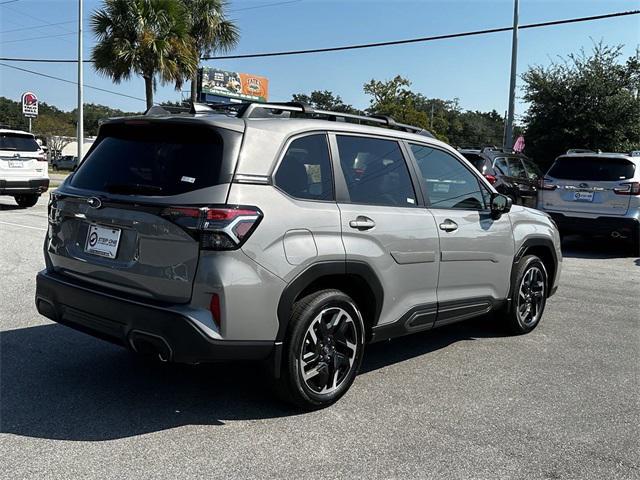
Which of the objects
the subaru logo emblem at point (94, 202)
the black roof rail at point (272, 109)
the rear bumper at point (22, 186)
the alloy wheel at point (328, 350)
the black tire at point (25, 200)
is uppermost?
the black roof rail at point (272, 109)

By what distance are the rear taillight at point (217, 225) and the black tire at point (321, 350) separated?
62cm

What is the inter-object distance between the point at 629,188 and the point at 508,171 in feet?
11.2

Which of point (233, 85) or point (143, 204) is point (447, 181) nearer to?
point (143, 204)

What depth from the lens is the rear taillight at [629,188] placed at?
34.5 ft

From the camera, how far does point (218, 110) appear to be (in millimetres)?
4168

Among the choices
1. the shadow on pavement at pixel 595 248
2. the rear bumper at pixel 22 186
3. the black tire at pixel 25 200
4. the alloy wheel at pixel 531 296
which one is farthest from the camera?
the black tire at pixel 25 200

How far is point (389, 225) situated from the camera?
13.6 feet

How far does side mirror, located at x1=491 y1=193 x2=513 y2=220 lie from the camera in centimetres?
510

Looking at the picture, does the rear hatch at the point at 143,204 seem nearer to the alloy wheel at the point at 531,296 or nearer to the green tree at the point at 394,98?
→ the alloy wheel at the point at 531,296

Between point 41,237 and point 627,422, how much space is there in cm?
958

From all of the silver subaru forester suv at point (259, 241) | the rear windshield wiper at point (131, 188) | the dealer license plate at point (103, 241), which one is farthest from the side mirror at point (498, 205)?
the dealer license plate at point (103, 241)

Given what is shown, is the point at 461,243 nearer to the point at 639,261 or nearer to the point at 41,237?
the point at 639,261

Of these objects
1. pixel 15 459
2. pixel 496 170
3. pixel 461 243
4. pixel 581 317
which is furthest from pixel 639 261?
pixel 15 459

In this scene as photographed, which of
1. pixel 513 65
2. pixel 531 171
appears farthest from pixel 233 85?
pixel 531 171
